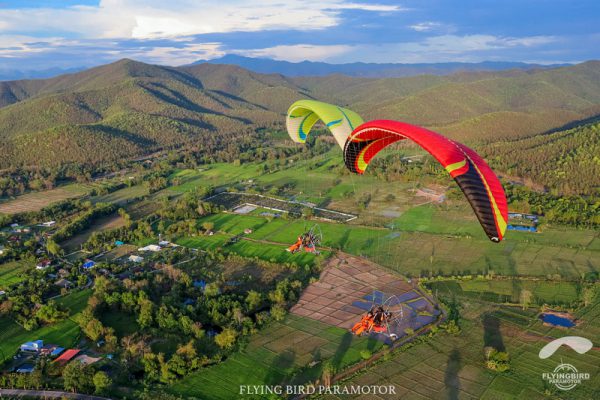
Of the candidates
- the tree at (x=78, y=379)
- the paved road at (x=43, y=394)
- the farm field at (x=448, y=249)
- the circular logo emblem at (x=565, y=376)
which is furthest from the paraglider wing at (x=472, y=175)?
the paved road at (x=43, y=394)

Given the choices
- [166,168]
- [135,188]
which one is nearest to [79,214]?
[135,188]

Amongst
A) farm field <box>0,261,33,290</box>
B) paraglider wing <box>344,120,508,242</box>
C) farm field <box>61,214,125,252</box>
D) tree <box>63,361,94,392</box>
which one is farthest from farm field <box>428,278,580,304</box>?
farm field <box>61,214,125,252</box>

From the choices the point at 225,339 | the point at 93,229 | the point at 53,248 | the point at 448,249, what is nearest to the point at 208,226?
the point at 93,229

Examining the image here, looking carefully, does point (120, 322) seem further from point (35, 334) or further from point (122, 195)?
point (122, 195)

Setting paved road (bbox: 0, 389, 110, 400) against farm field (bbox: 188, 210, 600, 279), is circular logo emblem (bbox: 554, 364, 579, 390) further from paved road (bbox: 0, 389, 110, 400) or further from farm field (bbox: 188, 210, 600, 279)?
paved road (bbox: 0, 389, 110, 400)

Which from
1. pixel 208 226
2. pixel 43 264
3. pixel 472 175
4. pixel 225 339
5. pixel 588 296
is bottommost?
pixel 43 264

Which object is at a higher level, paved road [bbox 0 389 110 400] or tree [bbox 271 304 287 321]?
tree [bbox 271 304 287 321]

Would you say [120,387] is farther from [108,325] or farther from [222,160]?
[222,160]
